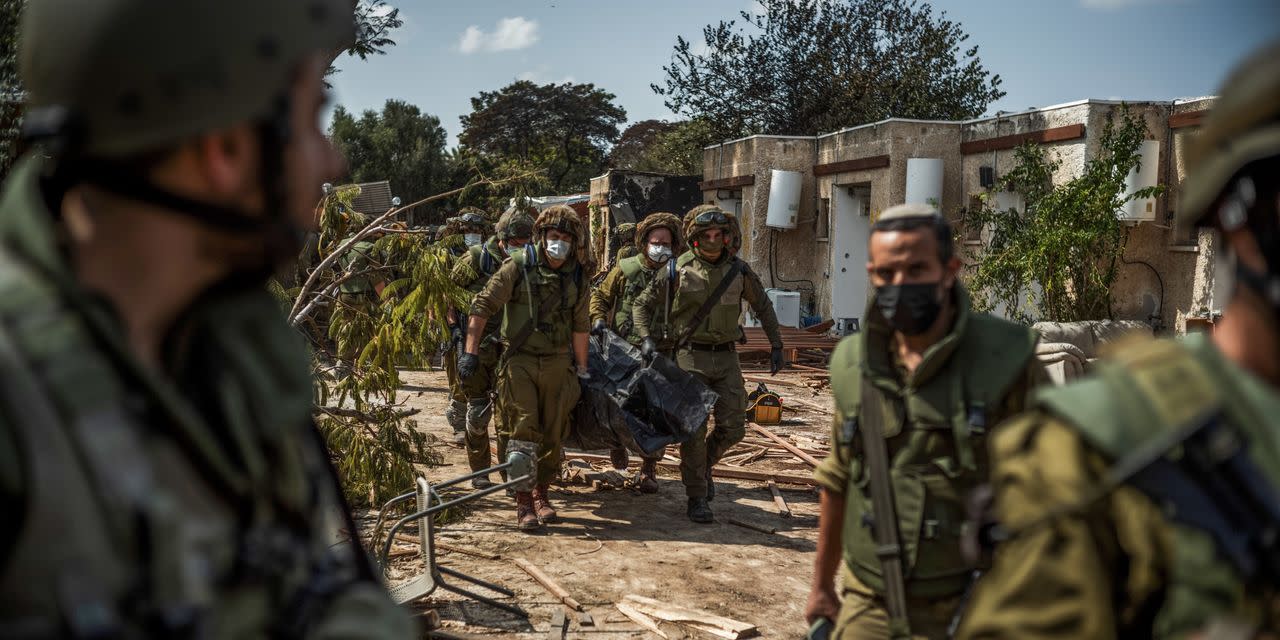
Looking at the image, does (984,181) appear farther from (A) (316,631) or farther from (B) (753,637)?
(A) (316,631)

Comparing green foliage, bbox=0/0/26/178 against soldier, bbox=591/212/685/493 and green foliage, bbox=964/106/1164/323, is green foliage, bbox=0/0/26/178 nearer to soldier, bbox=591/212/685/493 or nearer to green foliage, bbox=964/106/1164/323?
soldier, bbox=591/212/685/493

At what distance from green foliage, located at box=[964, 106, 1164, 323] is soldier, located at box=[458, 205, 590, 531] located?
6.89 meters

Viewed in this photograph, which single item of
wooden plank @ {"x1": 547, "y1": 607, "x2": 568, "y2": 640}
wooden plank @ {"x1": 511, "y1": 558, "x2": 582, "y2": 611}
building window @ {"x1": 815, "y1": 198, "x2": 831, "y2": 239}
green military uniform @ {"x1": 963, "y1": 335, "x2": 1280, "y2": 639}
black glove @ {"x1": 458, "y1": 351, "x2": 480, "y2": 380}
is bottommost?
wooden plank @ {"x1": 547, "y1": 607, "x2": 568, "y2": 640}

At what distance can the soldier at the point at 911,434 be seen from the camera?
3.07 metres

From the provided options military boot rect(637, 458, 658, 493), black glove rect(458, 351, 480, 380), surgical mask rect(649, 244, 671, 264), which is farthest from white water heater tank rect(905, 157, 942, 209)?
black glove rect(458, 351, 480, 380)

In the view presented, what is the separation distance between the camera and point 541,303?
302 inches

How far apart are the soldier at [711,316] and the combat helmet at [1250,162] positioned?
657 cm

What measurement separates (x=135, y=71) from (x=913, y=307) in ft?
7.96

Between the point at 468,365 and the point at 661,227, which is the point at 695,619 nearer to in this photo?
the point at 468,365

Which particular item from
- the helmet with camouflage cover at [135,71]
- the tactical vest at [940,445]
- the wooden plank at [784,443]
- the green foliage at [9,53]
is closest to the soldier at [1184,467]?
the helmet with camouflage cover at [135,71]

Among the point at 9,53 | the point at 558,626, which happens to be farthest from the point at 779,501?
the point at 9,53

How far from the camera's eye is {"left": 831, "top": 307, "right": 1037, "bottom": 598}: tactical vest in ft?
10.1

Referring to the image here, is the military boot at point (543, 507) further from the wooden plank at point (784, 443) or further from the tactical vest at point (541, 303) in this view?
the wooden plank at point (784, 443)

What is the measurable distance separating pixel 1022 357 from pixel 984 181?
1387 cm
